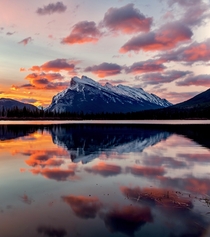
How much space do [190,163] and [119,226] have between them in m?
15.1

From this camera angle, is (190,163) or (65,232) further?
(190,163)

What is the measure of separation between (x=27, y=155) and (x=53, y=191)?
1400 cm

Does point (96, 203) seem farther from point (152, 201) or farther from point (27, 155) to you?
point (27, 155)

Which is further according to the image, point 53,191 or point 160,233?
point 53,191

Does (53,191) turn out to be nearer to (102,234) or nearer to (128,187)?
(128,187)

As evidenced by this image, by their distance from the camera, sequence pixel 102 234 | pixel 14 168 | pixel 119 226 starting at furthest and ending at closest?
pixel 14 168 → pixel 119 226 → pixel 102 234

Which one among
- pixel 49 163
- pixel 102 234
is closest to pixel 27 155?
pixel 49 163

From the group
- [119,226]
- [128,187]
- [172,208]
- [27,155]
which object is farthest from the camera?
[27,155]

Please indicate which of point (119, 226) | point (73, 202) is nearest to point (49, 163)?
point (73, 202)

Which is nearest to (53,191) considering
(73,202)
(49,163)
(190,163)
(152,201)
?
(73,202)

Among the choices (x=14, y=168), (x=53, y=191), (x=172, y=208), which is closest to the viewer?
(x=172, y=208)

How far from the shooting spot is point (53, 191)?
568 inches

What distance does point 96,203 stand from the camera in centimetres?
1252

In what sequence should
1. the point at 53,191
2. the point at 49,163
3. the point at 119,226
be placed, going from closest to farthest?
the point at 119,226 → the point at 53,191 → the point at 49,163
